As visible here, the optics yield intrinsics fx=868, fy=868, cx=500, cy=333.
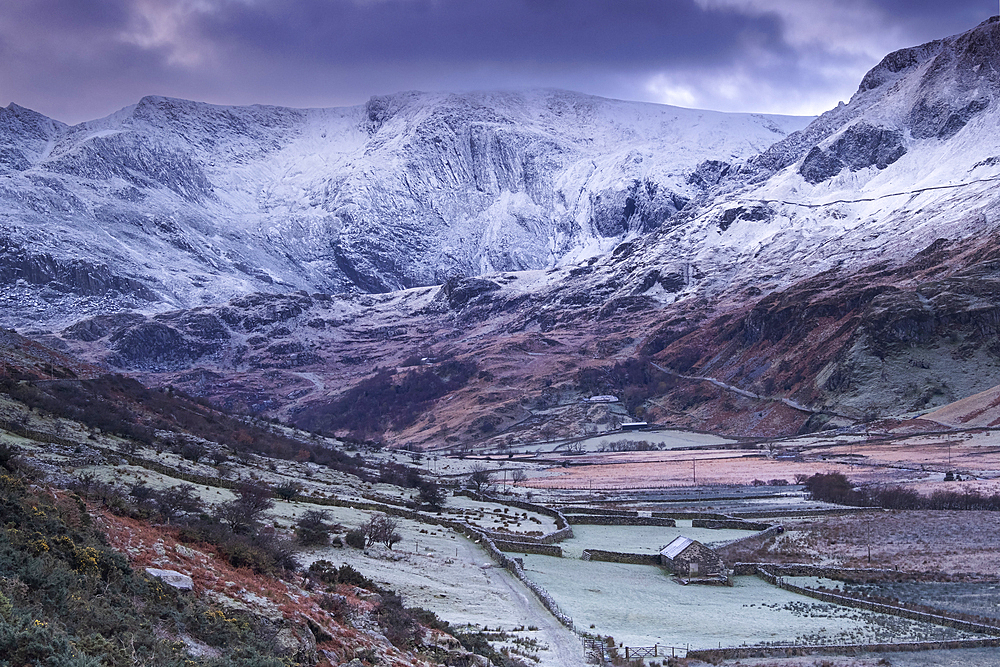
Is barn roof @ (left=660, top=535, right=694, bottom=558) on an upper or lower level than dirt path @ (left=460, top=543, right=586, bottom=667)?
upper

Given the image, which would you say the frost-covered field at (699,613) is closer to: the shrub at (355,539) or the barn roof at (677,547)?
the barn roof at (677,547)

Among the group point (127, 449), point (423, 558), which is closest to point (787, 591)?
point (423, 558)

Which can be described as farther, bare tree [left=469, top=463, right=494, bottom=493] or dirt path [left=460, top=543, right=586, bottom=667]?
bare tree [left=469, top=463, right=494, bottom=493]

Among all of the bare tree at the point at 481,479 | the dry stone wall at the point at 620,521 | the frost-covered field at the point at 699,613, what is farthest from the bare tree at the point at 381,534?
the bare tree at the point at 481,479

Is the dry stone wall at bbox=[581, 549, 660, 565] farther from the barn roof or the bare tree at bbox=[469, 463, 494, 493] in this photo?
the bare tree at bbox=[469, 463, 494, 493]

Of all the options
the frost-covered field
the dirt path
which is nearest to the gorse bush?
the dirt path

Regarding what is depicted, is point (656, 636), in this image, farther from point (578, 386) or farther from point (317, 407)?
point (317, 407)

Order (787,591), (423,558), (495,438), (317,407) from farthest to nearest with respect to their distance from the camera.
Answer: (317,407), (495,438), (787,591), (423,558)

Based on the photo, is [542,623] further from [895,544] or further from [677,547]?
[895,544]
